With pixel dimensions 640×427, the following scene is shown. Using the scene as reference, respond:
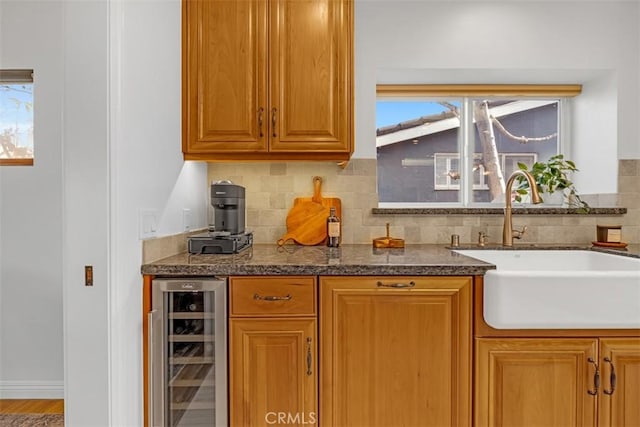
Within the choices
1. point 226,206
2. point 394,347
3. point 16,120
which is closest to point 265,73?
point 226,206

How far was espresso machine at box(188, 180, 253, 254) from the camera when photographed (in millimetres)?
1737

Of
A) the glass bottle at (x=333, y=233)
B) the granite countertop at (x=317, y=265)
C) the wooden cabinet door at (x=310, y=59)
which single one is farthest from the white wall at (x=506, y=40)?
the granite countertop at (x=317, y=265)

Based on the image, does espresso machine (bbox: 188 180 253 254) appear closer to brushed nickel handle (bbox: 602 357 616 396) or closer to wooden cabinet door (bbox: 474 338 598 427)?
wooden cabinet door (bbox: 474 338 598 427)

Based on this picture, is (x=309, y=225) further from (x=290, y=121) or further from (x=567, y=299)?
(x=567, y=299)

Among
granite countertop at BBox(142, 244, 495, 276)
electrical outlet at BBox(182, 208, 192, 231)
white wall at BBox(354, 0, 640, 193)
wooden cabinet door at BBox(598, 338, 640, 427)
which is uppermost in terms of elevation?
white wall at BBox(354, 0, 640, 193)

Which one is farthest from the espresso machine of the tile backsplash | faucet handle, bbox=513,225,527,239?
faucet handle, bbox=513,225,527,239

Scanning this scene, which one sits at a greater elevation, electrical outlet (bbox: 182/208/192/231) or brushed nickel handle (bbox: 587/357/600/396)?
electrical outlet (bbox: 182/208/192/231)

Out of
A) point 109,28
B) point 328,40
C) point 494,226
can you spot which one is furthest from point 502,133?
point 109,28

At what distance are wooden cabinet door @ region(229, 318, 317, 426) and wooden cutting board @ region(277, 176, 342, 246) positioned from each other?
2.40 ft

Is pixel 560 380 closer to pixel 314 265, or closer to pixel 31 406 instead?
pixel 314 265

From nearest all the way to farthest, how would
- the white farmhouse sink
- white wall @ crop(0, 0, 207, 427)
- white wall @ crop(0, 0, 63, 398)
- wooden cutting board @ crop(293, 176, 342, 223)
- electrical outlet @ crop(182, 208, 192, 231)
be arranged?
1. white wall @ crop(0, 0, 207, 427)
2. the white farmhouse sink
3. electrical outlet @ crop(182, 208, 192, 231)
4. wooden cutting board @ crop(293, 176, 342, 223)
5. white wall @ crop(0, 0, 63, 398)

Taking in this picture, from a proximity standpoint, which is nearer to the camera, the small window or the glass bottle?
the glass bottle

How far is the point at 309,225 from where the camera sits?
7.04 feet

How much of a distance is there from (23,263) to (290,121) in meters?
1.98
